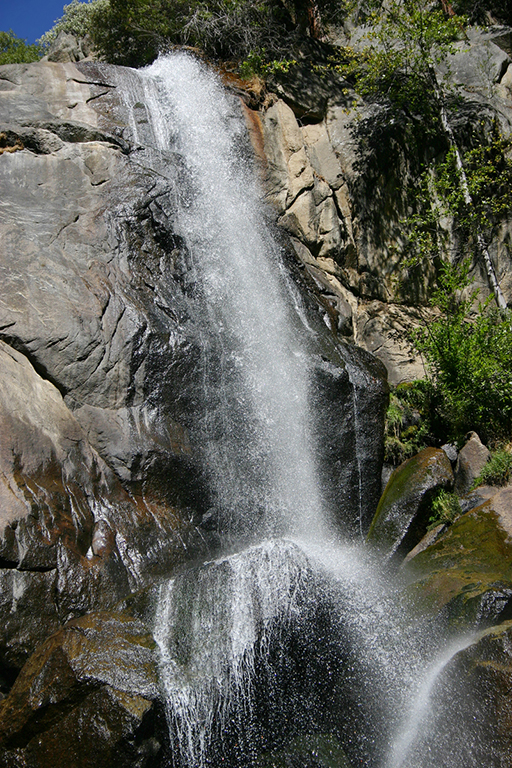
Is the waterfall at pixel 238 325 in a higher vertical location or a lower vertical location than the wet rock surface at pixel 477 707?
higher

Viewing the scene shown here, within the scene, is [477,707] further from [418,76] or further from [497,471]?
[418,76]

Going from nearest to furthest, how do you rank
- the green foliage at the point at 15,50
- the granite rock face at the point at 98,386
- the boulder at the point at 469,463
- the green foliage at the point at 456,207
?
1. the granite rock face at the point at 98,386
2. the boulder at the point at 469,463
3. the green foliage at the point at 456,207
4. the green foliage at the point at 15,50

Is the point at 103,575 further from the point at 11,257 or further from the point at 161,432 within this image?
the point at 11,257

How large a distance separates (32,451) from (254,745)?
13.0ft

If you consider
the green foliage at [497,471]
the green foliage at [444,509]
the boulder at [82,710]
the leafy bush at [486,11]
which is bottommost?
the green foliage at [444,509]

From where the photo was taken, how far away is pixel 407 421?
10.3m

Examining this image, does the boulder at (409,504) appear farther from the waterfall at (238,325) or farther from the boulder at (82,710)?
the boulder at (82,710)

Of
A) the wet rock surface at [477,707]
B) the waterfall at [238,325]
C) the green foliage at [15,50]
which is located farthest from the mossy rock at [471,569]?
the green foliage at [15,50]

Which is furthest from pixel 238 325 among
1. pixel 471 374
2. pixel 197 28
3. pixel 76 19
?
pixel 76 19

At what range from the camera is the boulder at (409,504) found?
768 cm

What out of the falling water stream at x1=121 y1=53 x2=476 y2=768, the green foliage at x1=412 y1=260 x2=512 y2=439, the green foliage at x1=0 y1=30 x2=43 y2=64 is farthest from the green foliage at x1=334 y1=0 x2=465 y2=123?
the green foliage at x1=0 y1=30 x2=43 y2=64

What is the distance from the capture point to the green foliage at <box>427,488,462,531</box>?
763 cm

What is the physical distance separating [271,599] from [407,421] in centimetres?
553

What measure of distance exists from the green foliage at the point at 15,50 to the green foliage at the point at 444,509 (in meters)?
23.3
